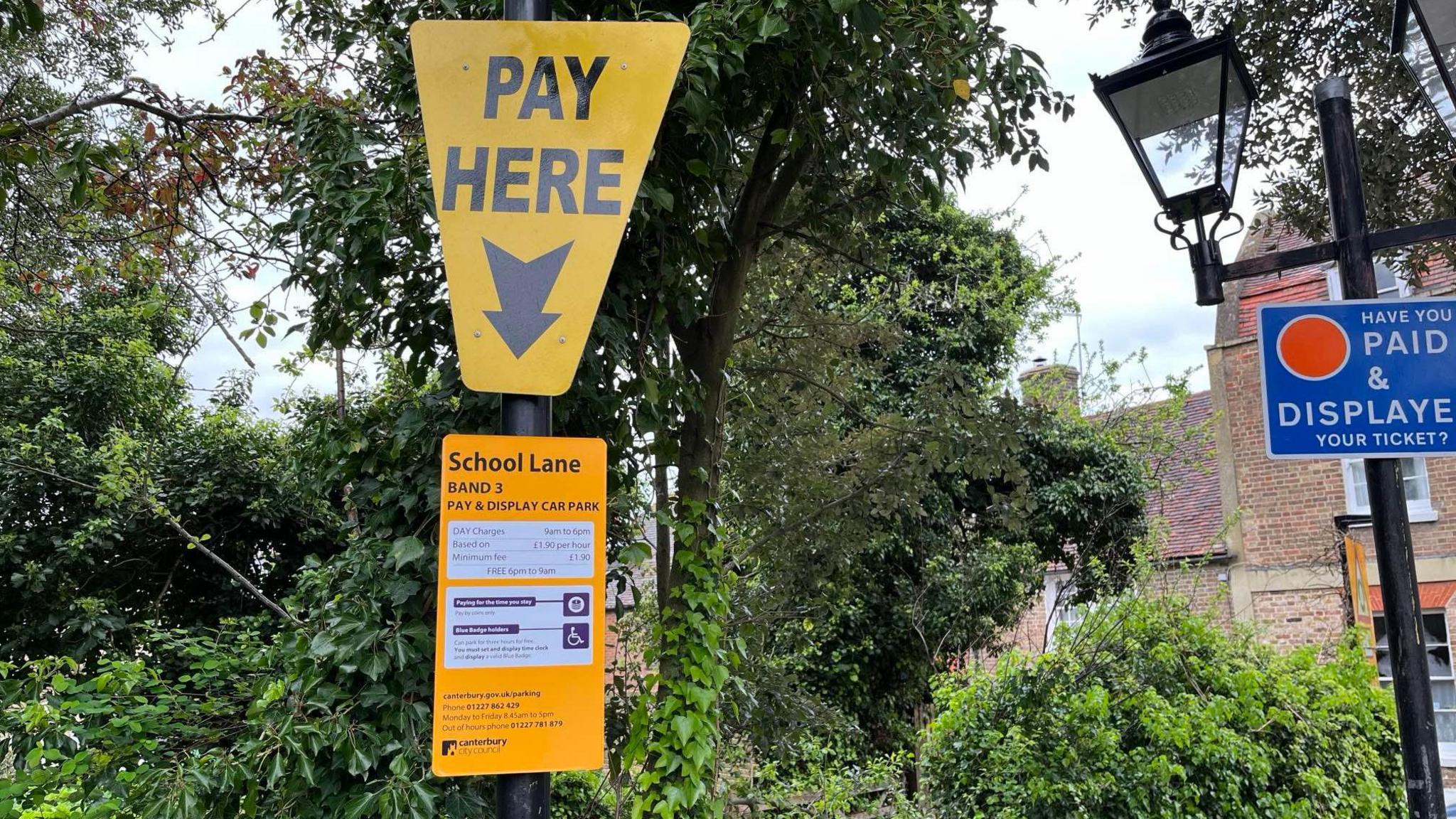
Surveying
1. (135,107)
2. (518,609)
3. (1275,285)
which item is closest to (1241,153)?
(518,609)

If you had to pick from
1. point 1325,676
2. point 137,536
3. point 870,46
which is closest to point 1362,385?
point 870,46

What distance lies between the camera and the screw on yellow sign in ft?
6.56

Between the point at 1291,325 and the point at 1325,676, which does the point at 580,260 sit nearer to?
the point at 1291,325

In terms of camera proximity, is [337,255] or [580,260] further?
[337,255]

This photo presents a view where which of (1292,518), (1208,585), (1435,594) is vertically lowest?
(1435,594)

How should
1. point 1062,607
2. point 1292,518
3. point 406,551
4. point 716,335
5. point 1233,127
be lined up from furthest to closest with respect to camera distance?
point 1292,518 < point 1062,607 < point 716,335 < point 1233,127 < point 406,551

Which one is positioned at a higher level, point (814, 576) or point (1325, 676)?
point (814, 576)

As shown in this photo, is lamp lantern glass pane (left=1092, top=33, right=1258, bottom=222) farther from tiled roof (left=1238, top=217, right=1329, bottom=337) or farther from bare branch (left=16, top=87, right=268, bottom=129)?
tiled roof (left=1238, top=217, right=1329, bottom=337)

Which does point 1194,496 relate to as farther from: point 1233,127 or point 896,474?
point 1233,127

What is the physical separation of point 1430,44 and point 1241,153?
0.76 m

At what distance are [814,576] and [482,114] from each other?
15.0ft

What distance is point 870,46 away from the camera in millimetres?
3779

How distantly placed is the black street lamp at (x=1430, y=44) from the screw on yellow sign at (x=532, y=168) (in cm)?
301

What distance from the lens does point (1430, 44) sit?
3590mm
